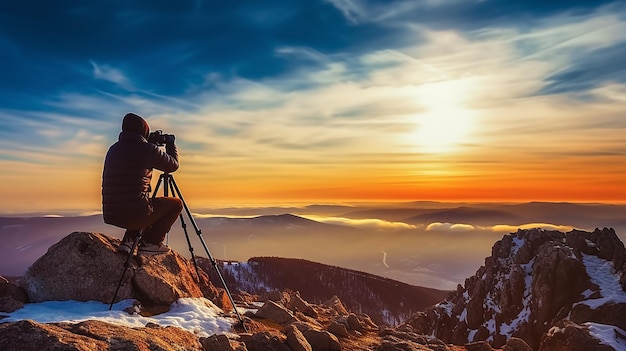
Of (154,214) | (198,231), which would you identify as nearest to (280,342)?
(198,231)

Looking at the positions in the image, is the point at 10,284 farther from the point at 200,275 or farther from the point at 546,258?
the point at 546,258

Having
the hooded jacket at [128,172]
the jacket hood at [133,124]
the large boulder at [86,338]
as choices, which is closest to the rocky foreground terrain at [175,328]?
the large boulder at [86,338]

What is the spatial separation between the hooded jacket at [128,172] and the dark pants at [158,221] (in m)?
0.80

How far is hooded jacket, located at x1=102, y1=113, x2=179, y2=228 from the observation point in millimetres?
12898

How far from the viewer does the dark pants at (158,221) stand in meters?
14.3

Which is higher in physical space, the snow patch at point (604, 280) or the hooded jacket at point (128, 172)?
the hooded jacket at point (128, 172)

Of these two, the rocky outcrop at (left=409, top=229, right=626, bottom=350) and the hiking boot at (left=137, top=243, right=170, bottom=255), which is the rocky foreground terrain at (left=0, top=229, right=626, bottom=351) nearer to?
the hiking boot at (left=137, top=243, right=170, bottom=255)

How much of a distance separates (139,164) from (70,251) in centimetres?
555

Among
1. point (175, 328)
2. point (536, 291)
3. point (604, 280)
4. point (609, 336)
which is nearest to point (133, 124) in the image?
point (175, 328)

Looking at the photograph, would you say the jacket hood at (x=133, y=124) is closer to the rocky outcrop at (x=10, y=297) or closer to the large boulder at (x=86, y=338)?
the large boulder at (x=86, y=338)

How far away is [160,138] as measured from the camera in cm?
1441

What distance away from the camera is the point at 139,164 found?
13.0 metres

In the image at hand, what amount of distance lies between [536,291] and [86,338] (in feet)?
233

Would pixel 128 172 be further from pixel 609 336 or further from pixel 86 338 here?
pixel 609 336
